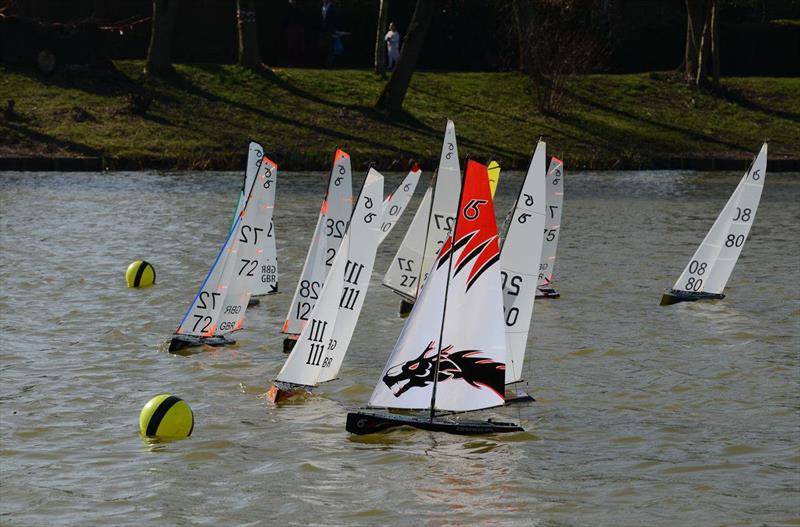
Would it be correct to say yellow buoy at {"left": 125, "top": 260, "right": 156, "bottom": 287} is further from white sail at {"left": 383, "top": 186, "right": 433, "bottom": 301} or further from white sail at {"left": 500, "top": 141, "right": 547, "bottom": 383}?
white sail at {"left": 500, "top": 141, "right": 547, "bottom": 383}

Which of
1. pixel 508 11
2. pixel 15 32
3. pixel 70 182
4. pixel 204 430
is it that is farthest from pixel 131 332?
pixel 508 11

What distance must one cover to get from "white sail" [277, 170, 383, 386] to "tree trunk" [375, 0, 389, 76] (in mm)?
32989

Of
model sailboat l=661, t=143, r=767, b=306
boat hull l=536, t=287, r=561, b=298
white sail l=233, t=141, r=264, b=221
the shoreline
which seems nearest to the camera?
white sail l=233, t=141, r=264, b=221

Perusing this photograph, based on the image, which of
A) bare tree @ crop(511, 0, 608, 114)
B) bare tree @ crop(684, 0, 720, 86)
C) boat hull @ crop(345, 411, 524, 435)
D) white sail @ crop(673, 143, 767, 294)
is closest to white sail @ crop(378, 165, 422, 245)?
white sail @ crop(673, 143, 767, 294)

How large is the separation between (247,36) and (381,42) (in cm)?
451

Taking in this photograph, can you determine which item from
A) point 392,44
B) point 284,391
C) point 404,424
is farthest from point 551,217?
point 392,44

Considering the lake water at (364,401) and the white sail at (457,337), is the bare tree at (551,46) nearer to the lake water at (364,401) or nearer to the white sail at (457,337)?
the lake water at (364,401)

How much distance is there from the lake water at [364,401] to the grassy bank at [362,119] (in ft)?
41.3

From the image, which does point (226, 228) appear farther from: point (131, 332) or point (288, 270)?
point (131, 332)

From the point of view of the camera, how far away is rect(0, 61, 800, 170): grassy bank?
1705 inches

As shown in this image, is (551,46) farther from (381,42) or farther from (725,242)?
(725,242)

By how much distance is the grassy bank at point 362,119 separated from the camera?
4331cm

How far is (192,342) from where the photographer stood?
2050 centimetres

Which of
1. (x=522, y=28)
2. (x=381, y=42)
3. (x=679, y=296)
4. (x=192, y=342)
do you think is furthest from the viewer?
(x=522, y=28)
